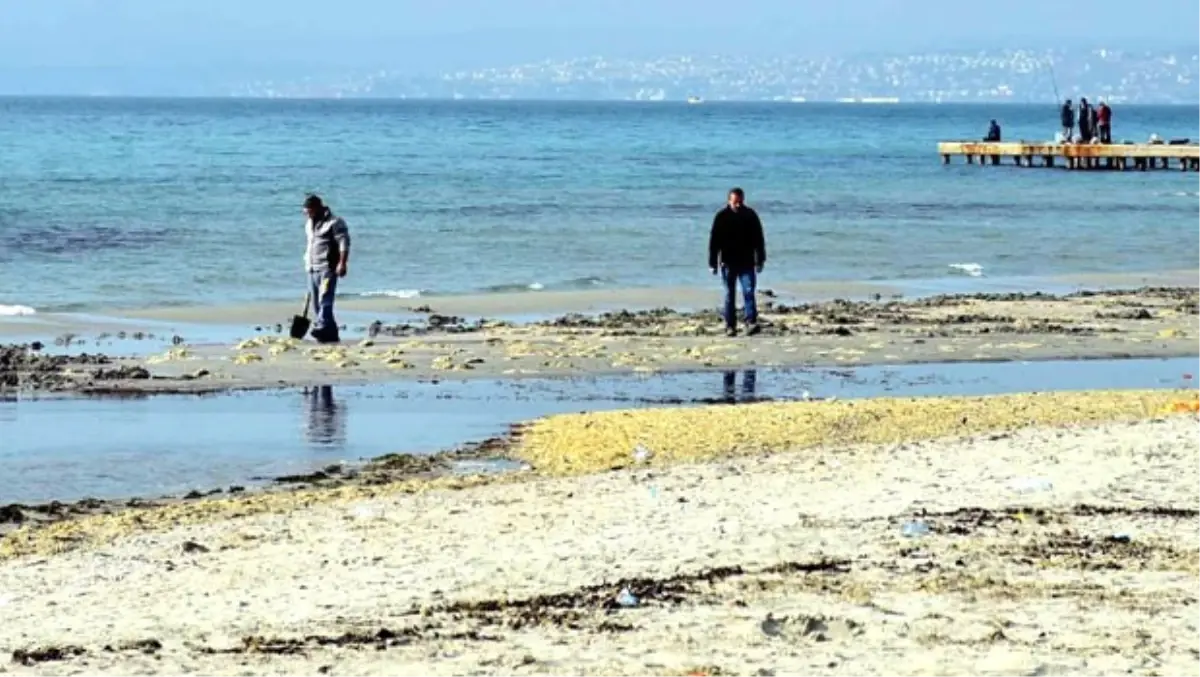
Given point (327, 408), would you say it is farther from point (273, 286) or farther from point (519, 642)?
point (273, 286)

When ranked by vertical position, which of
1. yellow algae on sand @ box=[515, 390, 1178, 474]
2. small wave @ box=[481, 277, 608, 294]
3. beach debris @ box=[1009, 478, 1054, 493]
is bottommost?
small wave @ box=[481, 277, 608, 294]

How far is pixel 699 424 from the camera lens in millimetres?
15953

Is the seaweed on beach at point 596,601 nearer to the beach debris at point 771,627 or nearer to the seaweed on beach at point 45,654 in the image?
the beach debris at point 771,627

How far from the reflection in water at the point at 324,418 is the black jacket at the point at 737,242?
4954 millimetres

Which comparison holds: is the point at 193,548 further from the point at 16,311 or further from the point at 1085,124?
the point at 1085,124

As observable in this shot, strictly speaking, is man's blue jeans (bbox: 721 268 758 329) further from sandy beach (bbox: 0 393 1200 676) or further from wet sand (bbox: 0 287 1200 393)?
sandy beach (bbox: 0 393 1200 676)

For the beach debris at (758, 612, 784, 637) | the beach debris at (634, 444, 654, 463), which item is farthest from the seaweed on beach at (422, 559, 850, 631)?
the beach debris at (634, 444, 654, 463)

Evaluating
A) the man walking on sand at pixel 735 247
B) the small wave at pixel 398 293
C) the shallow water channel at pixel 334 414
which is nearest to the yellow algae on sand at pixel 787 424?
the shallow water channel at pixel 334 414

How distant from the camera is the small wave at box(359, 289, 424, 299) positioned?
96.8ft

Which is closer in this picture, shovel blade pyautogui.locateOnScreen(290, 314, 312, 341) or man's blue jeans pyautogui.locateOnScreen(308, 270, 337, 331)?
man's blue jeans pyautogui.locateOnScreen(308, 270, 337, 331)

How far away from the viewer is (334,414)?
1734 centimetres

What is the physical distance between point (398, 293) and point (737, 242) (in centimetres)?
877

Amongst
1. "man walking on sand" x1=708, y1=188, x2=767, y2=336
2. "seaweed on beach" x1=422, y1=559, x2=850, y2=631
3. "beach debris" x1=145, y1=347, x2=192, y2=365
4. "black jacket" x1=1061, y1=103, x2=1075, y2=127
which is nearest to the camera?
"seaweed on beach" x1=422, y1=559, x2=850, y2=631

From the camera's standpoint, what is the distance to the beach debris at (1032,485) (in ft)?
39.0
